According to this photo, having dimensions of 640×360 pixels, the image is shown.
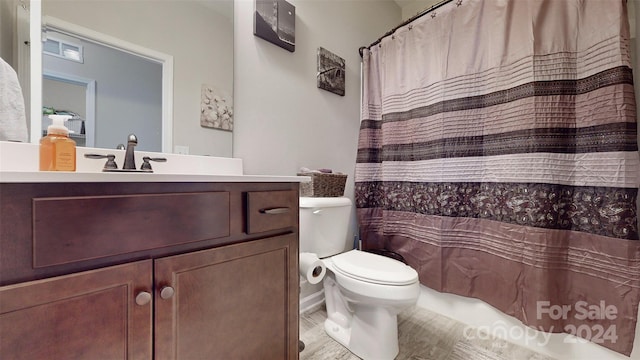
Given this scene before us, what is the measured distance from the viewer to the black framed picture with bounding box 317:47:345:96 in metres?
1.70

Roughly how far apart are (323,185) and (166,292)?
3.19 ft

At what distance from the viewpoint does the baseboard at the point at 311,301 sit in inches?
63.8

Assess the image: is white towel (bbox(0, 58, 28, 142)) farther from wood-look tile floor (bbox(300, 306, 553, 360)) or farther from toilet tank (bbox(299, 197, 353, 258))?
wood-look tile floor (bbox(300, 306, 553, 360))

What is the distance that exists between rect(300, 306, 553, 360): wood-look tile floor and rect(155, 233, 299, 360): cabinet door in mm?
472

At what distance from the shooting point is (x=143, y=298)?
58cm

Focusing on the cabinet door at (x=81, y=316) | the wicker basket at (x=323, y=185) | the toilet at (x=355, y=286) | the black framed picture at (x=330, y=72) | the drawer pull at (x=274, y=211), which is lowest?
the toilet at (x=355, y=286)

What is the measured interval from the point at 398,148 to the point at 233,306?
54.1 inches

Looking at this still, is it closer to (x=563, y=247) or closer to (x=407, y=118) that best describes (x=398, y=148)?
(x=407, y=118)

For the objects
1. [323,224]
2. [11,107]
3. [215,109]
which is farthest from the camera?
[323,224]

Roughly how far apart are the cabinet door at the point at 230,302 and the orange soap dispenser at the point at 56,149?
389 mm

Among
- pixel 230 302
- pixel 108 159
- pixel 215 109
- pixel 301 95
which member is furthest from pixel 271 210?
pixel 301 95

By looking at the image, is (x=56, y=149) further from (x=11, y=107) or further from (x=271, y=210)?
(x=271, y=210)

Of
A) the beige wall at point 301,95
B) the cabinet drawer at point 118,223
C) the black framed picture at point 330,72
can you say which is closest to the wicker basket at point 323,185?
the beige wall at point 301,95

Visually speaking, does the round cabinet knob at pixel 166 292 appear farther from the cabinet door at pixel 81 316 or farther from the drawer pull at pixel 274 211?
the drawer pull at pixel 274 211
